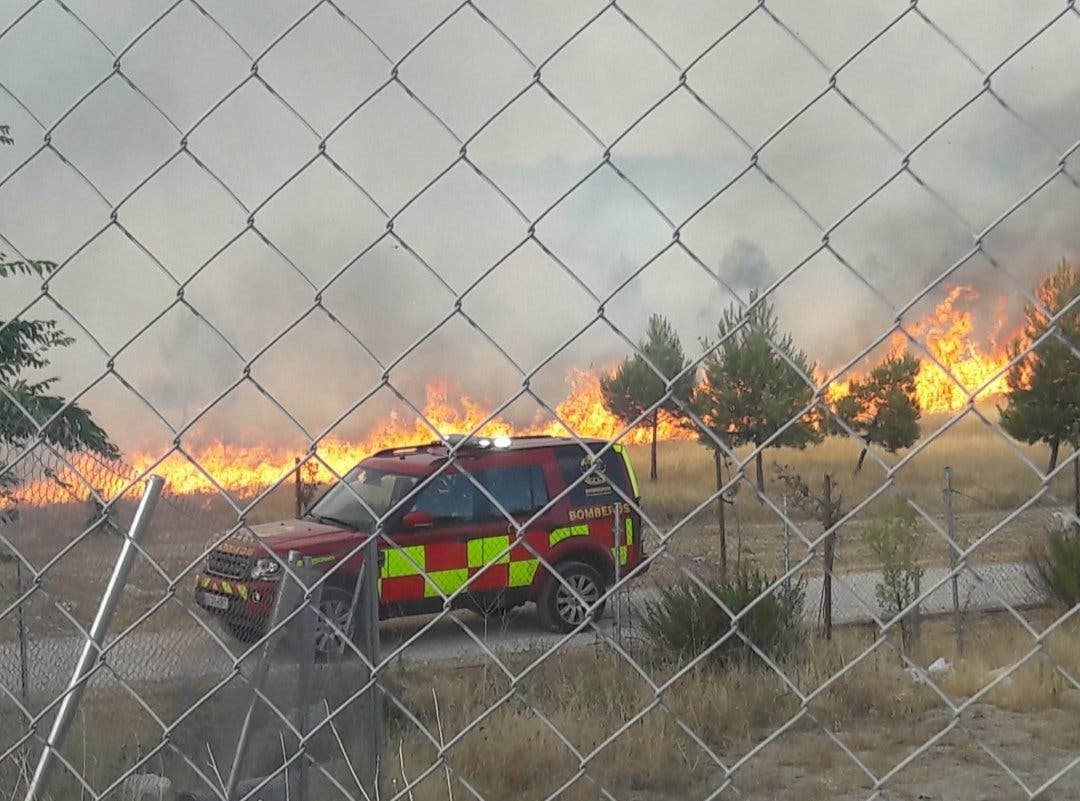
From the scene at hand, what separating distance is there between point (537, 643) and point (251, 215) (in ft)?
17.4

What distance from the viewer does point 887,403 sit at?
6.29 ft

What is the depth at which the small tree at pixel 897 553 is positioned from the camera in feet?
22.9

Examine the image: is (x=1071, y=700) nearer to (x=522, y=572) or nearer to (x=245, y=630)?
(x=522, y=572)

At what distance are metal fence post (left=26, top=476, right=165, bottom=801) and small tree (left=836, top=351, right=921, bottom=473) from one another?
2.95ft

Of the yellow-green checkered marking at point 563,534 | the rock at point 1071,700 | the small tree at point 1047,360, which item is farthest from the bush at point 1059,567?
the yellow-green checkered marking at point 563,534

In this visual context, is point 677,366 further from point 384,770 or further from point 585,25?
point 384,770

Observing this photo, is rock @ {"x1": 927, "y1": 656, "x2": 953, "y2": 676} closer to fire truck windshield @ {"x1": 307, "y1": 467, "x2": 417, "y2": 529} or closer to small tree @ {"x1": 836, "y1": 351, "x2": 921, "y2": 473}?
fire truck windshield @ {"x1": 307, "y1": 467, "x2": 417, "y2": 529}

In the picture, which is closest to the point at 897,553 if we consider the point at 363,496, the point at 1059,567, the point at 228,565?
the point at 1059,567

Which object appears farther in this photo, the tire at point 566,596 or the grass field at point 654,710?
the tire at point 566,596

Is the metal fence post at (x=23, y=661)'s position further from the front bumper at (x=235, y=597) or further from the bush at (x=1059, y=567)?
the bush at (x=1059, y=567)

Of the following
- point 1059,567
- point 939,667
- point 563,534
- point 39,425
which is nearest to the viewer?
point 39,425

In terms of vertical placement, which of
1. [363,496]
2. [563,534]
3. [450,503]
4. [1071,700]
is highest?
[363,496]

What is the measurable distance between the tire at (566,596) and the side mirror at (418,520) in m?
0.77

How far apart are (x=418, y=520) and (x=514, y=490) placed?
0.73 m
